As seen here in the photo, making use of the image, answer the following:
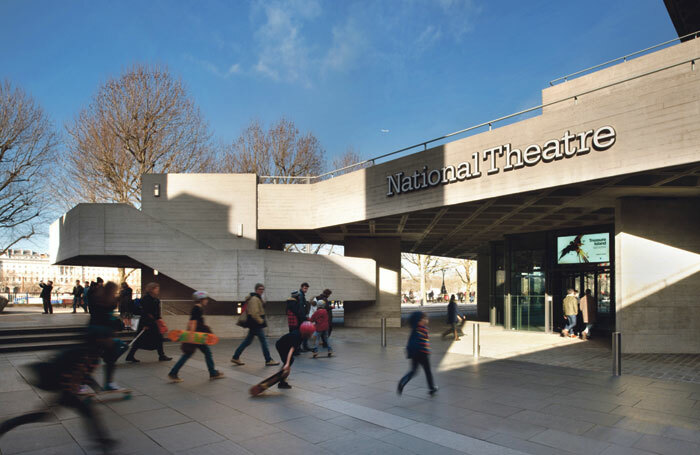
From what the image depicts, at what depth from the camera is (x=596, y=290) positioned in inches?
712

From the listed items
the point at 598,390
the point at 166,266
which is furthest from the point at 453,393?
the point at 166,266

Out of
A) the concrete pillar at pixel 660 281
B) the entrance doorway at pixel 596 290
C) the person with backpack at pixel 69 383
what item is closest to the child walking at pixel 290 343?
the person with backpack at pixel 69 383

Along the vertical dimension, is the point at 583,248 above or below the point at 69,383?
above

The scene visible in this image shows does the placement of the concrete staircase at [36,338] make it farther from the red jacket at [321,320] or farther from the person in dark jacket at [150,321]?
the red jacket at [321,320]

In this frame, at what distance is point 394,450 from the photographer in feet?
16.1

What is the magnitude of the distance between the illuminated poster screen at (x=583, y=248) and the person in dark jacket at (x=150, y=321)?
52.7 feet

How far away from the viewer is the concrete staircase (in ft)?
39.6

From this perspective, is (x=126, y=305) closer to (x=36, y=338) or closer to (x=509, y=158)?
(x=36, y=338)

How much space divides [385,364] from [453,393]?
308 cm

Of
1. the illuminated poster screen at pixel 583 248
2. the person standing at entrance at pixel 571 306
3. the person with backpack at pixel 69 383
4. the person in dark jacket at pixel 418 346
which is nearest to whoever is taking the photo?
the person with backpack at pixel 69 383

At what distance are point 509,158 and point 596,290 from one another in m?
8.64

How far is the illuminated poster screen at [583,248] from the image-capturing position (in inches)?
690

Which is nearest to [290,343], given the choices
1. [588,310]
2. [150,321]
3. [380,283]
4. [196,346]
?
[196,346]

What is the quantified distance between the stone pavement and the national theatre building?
198 inches
